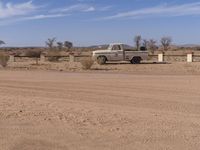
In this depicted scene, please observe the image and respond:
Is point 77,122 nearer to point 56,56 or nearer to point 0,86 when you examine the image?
point 0,86

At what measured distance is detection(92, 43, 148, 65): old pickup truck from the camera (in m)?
44.0

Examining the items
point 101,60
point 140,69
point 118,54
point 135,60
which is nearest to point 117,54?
point 118,54

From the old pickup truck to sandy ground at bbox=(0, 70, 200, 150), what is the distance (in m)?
25.8

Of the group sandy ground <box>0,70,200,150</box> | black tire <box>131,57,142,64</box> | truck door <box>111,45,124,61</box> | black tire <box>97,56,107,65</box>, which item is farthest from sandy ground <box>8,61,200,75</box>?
sandy ground <box>0,70,200,150</box>

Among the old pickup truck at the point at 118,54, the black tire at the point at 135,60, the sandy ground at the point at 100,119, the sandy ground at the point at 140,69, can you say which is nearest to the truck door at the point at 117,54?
the old pickup truck at the point at 118,54

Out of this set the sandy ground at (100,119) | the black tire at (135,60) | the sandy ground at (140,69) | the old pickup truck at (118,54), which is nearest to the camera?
the sandy ground at (100,119)

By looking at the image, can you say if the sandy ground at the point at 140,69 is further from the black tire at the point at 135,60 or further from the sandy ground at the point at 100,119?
the sandy ground at the point at 100,119

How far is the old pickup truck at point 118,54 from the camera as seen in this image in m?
44.0

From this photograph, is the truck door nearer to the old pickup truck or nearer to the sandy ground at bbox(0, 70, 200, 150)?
the old pickup truck

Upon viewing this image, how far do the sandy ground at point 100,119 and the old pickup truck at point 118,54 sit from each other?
84.8 ft

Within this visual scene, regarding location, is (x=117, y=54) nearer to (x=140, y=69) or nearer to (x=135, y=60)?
(x=135, y=60)

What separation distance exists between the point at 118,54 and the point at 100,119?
32.7 meters

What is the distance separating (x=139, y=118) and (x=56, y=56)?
44.1 meters

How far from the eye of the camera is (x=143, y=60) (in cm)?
4703
